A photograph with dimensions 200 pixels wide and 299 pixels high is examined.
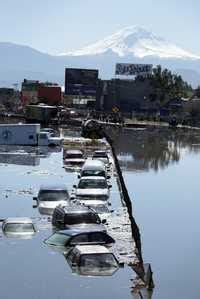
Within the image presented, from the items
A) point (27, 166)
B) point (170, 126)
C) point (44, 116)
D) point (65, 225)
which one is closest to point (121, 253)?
point (65, 225)

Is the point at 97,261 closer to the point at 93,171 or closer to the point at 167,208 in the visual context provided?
the point at 167,208

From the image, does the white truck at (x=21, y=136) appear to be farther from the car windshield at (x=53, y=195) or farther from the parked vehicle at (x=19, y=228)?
the parked vehicle at (x=19, y=228)

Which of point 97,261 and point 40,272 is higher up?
point 97,261

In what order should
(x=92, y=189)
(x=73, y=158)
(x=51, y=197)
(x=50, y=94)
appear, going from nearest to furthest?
(x=51, y=197) < (x=92, y=189) < (x=73, y=158) < (x=50, y=94)

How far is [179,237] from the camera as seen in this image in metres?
29.3

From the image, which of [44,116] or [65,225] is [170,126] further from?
[65,225]

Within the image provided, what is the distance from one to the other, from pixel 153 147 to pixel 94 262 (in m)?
55.8

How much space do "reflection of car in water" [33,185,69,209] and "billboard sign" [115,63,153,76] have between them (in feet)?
372

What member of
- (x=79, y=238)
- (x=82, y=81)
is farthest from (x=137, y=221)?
(x=82, y=81)

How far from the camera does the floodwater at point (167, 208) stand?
76.2ft

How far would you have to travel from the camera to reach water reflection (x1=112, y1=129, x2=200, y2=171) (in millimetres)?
60472

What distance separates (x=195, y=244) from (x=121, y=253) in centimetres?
720

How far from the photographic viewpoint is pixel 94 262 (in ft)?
64.6

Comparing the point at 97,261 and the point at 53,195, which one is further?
the point at 53,195
